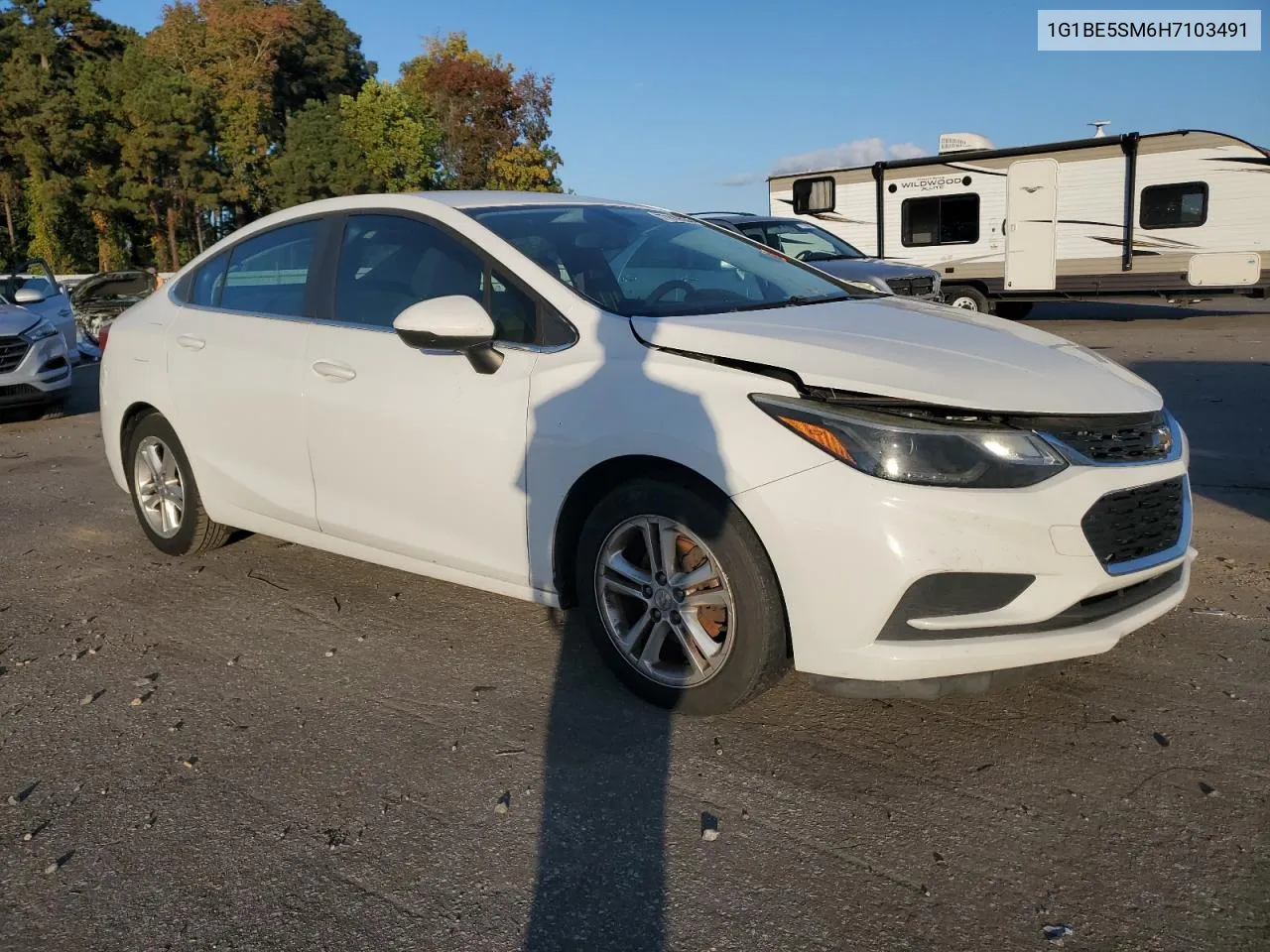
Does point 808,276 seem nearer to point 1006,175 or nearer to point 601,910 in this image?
point 601,910

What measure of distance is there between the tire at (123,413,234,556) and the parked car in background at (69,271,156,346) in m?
13.6

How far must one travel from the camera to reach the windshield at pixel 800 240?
12328 millimetres

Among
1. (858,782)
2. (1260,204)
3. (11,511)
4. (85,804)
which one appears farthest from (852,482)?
(1260,204)

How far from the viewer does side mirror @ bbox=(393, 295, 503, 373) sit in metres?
3.55

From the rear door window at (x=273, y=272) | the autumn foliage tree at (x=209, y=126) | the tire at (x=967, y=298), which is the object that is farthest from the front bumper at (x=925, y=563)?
the autumn foliage tree at (x=209, y=126)

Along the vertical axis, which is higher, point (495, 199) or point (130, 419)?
point (495, 199)

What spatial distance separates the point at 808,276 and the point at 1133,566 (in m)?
1.98

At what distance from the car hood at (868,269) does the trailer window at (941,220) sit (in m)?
4.98

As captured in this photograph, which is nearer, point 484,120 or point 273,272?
point 273,272

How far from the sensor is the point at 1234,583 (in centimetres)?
461

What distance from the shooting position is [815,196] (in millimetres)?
18156

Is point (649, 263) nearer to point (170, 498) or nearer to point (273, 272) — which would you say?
point (273, 272)

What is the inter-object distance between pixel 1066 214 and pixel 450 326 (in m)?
14.8

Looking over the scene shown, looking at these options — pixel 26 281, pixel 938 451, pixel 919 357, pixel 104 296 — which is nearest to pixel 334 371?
pixel 919 357
